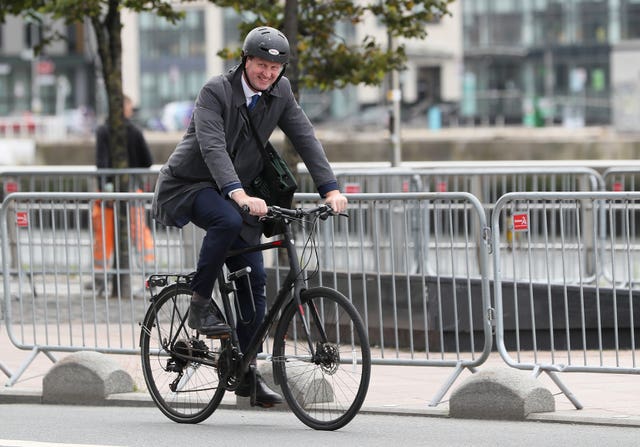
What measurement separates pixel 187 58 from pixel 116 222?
7282cm

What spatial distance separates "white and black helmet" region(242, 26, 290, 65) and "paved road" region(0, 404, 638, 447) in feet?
5.62

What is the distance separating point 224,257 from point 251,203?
466 mm

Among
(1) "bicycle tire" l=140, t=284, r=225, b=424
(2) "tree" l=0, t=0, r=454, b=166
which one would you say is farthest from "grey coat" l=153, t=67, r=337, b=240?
(2) "tree" l=0, t=0, r=454, b=166

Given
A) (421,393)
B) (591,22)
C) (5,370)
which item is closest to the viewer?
(421,393)

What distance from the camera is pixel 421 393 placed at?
844 cm

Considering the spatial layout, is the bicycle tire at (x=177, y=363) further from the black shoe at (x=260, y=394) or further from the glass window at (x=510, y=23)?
the glass window at (x=510, y=23)

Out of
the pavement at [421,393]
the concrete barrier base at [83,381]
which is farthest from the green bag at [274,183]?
the concrete barrier base at [83,381]

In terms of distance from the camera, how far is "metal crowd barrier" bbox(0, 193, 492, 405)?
826 centimetres

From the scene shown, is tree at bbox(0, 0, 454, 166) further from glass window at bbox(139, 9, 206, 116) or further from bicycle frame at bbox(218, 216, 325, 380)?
glass window at bbox(139, 9, 206, 116)

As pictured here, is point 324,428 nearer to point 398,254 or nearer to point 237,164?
point 237,164

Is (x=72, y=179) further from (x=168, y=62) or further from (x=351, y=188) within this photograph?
(x=168, y=62)

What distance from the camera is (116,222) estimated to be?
9062mm

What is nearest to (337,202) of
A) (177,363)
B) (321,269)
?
(177,363)

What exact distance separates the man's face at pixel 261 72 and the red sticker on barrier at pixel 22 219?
8.66 ft
